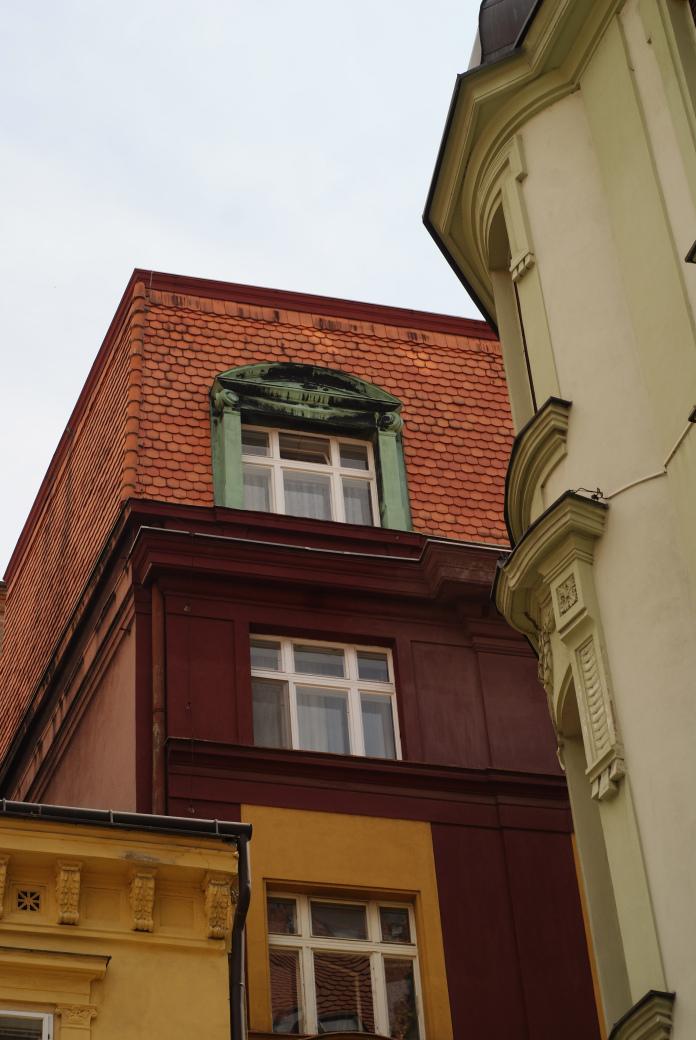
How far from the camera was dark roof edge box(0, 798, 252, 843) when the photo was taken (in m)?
16.1

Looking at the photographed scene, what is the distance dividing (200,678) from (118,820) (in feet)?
20.4

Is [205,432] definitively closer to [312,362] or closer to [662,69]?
[312,362]

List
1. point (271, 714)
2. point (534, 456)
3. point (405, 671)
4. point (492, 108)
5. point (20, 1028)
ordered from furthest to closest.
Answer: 1. point (405, 671)
2. point (271, 714)
3. point (492, 108)
4. point (534, 456)
5. point (20, 1028)

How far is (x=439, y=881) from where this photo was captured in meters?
21.7

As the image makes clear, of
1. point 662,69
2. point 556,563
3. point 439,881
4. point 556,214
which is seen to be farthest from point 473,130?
point 439,881

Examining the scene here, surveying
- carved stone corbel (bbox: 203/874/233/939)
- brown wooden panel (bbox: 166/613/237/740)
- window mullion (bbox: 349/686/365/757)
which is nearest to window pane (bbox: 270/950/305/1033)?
brown wooden panel (bbox: 166/613/237/740)

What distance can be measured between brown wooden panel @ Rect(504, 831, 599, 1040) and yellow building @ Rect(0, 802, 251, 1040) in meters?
5.49

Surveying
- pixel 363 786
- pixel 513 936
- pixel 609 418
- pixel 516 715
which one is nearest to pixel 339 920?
pixel 363 786

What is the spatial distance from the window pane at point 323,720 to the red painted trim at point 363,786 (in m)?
0.39

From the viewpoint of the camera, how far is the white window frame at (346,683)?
22797mm

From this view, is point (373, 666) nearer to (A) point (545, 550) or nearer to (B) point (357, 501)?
(B) point (357, 501)

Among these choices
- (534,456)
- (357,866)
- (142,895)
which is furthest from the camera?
(357,866)

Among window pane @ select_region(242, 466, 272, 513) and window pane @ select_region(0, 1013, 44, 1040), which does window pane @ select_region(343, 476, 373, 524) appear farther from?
window pane @ select_region(0, 1013, 44, 1040)

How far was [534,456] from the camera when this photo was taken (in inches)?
708
